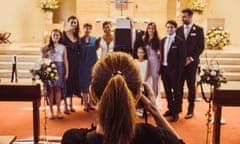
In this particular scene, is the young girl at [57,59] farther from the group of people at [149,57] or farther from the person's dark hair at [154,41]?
the person's dark hair at [154,41]

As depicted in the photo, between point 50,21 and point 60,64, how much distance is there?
5.89 metres

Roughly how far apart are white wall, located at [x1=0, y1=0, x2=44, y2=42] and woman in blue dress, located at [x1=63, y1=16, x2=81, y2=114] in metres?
6.08

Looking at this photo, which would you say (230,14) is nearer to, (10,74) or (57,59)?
(10,74)

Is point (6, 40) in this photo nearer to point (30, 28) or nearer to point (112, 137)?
point (30, 28)

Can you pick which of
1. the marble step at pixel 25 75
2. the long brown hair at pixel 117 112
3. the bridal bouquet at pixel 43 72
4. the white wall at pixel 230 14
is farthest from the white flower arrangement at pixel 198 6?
the long brown hair at pixel 117 112

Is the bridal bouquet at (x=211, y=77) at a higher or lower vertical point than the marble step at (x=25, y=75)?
higher

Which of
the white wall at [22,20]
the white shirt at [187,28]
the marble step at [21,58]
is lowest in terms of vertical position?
the marble step at [21,58]

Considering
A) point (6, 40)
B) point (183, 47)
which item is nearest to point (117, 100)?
point (183, 47)

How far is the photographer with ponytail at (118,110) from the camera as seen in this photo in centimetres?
113

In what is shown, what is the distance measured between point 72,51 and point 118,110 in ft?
13.2

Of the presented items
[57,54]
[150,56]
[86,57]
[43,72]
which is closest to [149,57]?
[150,56]

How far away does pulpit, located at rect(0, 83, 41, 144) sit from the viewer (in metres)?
3.87

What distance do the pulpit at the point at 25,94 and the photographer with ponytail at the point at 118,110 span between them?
8.94 feet

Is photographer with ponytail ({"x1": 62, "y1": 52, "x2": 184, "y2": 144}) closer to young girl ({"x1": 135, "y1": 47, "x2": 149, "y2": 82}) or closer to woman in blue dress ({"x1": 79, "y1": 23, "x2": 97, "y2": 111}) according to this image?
young girl ({"x1": 135, "y1": 47, "x2": 149, "y2": 82})
